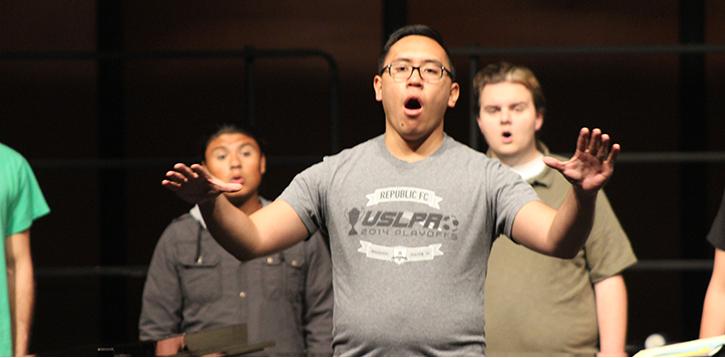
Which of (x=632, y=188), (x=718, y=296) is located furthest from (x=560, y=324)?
(x=632, y=188)

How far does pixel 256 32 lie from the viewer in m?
7.14

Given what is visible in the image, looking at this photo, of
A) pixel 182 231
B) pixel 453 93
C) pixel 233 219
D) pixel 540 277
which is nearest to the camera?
pixel 233 219

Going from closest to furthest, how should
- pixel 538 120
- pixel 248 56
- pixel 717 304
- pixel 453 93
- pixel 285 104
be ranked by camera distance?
pixel 453 93
pixel 717 304
pixel 538 120
pixel 248 56
pixel 285 104

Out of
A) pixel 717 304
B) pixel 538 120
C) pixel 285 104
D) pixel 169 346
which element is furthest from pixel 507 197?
pixel 285 104

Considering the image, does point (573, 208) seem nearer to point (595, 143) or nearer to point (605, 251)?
point (595, 143)

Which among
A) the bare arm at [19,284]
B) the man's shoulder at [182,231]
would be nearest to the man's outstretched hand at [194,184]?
the bare arm at [19,284]

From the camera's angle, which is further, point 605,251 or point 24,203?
point 24,203

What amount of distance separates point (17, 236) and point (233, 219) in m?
1.48

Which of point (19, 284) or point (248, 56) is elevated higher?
point (248, 56)

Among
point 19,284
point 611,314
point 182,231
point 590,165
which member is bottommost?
point 611,314

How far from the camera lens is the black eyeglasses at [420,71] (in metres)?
3.14

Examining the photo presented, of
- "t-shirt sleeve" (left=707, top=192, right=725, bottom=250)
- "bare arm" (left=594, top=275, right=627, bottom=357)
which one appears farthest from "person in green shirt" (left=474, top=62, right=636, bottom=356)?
"t-shirt sleeve" (left=707, top=192, right=725, bottom=250)

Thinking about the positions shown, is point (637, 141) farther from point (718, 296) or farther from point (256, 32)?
point (718, 296)

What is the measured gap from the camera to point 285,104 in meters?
7.10
